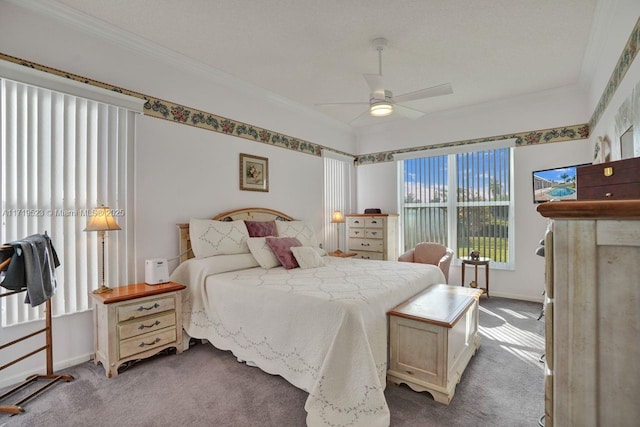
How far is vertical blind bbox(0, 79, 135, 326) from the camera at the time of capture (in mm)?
2316

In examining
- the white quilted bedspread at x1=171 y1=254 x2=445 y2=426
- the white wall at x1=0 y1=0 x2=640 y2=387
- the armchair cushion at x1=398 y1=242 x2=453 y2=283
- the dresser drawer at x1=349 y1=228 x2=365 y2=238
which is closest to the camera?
the white quilted bedspread at x1=171 y1=254 x2=445 y2=426

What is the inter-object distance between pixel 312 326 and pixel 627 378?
155 centimetres

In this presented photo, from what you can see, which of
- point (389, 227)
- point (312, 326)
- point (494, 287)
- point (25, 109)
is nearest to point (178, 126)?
point (25, 109)

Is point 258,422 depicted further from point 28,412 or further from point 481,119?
point 481,119

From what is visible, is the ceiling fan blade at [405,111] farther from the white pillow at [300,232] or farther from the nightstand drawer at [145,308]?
the nightstand drawer at [145,308]

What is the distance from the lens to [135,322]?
2541 millimetres

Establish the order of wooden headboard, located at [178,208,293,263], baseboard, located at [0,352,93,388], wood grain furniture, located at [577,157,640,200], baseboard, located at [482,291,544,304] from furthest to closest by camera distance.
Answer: baseboard, located at [482,291,544,304] < wooden headboard, located at [178,208,293,263] < baseboard, located at [0,352,93,388] < wood grain furniture, located at [577,157,640,200]

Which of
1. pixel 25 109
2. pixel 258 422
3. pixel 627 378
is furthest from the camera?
pixel 25 109

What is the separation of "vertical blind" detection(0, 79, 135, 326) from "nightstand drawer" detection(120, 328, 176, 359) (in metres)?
0.59

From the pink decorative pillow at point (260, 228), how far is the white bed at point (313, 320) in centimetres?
44

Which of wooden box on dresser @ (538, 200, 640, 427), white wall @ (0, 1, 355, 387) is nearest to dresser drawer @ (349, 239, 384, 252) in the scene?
white wall @ (0, 1, 355, 387)

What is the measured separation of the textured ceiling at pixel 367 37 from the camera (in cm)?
248

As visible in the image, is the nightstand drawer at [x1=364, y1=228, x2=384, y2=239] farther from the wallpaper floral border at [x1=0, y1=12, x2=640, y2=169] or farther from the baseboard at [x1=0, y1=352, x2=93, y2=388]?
the baseboard at [x1=0, y1=352, x2=93, y2=388]

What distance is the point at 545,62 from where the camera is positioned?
3.43 meters
